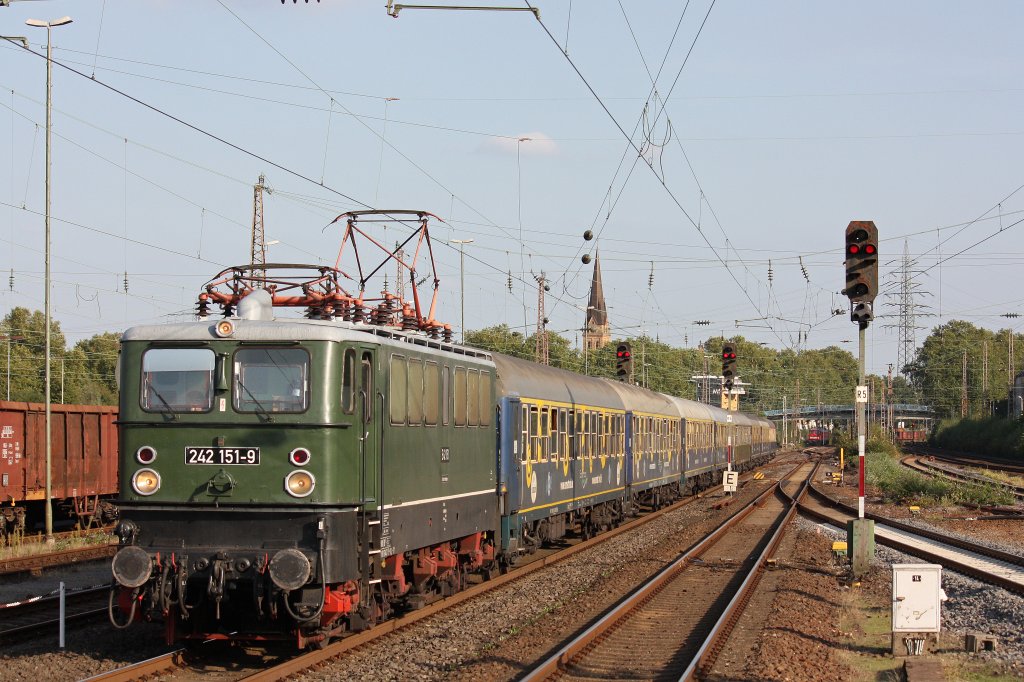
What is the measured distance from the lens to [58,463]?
27609 mm

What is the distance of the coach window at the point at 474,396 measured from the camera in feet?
52.5

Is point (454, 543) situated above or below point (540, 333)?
below

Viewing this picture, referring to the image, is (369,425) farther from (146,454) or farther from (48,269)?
(48,269)

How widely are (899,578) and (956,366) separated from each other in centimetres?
14041

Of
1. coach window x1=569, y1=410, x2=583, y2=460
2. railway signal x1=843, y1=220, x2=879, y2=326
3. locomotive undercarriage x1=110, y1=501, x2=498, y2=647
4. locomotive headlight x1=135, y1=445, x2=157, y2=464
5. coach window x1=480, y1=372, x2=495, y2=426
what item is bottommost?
locomotive undercarriage x1=110, y1=501, x2=498, y2=647

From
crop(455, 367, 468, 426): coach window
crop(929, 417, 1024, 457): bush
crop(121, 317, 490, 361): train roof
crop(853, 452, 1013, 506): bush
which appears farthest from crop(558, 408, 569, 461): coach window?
crop(929, 417, 1024, 457): bush

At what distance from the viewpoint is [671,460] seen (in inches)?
1486

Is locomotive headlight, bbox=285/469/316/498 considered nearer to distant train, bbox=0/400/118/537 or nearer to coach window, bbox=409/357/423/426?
coach window, bbox=409/357/423/426

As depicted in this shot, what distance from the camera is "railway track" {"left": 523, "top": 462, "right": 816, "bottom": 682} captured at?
11773mm

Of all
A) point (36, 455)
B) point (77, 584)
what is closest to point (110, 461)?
point (36, 455)

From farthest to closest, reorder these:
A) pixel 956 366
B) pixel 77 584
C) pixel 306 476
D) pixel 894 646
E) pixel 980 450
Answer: pixel 956 366, pixel 980 450, pixel 77 584, pixel 894 646, pixel 306 476

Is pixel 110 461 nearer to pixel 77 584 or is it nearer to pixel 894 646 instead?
pixel 77 584

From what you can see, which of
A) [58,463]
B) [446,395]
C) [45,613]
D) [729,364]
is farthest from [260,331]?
[729,364]

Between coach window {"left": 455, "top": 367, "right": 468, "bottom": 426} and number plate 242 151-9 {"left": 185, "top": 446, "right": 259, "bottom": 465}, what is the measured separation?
424 cm
